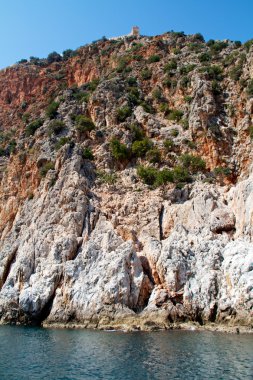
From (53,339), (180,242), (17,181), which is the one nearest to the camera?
(53,339)

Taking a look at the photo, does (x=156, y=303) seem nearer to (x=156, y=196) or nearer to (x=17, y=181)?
(x=156, y=196)

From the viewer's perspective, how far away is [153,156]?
147 ft

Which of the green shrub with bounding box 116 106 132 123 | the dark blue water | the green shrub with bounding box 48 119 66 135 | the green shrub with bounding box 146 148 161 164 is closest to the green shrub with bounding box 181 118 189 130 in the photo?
the green shrub with bounding box 146 148 161 164

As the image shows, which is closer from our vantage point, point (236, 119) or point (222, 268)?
point (222, 268)

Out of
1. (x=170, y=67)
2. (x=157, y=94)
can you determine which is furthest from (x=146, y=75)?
(x=157, y=94)

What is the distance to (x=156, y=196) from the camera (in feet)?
135

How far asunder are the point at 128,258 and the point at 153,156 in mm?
14605

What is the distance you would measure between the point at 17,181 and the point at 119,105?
14967 mm

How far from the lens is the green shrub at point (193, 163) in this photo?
42.7 m

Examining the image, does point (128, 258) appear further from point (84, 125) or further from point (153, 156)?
point (84, 125)

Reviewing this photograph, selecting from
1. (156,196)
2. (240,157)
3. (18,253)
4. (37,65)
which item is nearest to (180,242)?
(156,196)

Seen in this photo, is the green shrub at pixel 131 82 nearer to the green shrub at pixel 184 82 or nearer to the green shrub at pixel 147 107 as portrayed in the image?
the green shrub at pixel 147 107

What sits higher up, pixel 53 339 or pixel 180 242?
pixel 180 242

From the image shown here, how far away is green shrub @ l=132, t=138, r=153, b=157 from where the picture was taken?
45.7 meters
